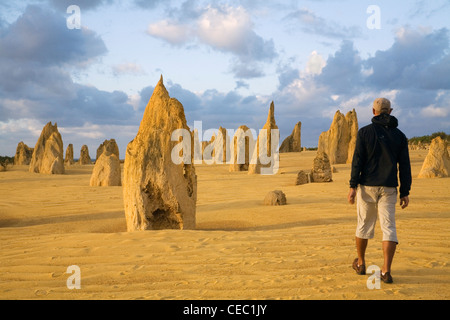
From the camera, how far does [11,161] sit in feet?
113

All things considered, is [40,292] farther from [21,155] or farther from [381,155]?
[21,155]

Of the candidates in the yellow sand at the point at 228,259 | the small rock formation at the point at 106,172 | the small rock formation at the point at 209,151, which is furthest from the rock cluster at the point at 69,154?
the yellow sand at the point at 228,259

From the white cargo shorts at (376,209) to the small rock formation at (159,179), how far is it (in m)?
3.31

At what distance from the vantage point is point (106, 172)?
47.3 ft

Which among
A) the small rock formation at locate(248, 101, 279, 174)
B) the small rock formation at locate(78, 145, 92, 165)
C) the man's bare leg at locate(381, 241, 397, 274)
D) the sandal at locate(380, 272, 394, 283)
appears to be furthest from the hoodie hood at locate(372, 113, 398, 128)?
the small rock formation at locate(78, 145, 92, 165)

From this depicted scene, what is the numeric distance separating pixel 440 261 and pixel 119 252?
11.8 ft

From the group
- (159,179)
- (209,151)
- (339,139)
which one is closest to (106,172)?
(159,179)

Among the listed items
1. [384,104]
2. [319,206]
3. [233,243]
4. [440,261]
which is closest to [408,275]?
[440,261]

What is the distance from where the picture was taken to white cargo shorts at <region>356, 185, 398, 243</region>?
12.2 ft

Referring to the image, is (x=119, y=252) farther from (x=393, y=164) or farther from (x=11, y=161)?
(x=11, y=161)

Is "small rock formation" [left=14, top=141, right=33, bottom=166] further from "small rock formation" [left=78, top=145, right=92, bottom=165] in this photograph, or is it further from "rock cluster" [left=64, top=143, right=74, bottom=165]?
"small rock formation" [left=78, top=145, right=92, bottom=165]

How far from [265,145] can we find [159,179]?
531 inches
